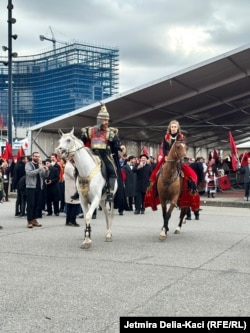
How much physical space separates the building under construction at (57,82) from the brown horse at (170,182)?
124 metres

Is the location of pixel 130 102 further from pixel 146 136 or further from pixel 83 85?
pixel 83 85

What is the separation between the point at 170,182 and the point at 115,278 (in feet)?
12.5

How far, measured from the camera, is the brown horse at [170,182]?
9.67 meters

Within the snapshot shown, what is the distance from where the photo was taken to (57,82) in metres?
140

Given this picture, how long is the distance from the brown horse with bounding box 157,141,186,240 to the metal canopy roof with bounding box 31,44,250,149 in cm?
952

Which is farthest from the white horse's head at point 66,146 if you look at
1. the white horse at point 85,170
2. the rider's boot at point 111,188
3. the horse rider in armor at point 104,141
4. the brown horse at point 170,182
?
the brown horse at point 170,182

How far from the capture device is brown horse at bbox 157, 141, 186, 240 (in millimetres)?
9672

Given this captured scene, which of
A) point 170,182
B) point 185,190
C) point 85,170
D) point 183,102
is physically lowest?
point 185,190

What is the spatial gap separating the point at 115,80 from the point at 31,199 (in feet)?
457

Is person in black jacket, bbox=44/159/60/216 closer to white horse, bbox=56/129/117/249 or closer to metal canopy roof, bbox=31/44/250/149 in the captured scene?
white horse, bbox=56/129/117/249

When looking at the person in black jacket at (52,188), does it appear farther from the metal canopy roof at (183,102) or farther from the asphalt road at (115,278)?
the metal canopy roof at (183,102)

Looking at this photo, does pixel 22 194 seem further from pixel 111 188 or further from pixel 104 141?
pixel 104 141

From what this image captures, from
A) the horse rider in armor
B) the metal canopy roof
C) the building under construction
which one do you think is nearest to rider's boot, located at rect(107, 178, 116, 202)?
the horse rider in armor

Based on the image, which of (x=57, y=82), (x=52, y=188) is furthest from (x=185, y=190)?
(x=57, y=82)
